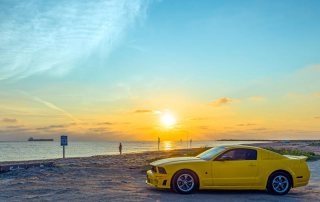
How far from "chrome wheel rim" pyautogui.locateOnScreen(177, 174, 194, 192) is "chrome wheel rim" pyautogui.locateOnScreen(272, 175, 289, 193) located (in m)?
2.55

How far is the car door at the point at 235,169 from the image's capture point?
38.3 ft

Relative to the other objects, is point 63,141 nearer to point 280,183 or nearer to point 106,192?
point 106,192

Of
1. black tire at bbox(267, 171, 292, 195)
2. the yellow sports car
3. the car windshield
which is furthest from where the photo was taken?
the car windshield

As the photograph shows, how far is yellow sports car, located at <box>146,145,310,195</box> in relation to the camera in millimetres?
11562

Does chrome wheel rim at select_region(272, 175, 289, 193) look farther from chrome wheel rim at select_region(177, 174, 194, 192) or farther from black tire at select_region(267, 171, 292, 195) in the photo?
chrome wheel rim at select_region(177, 174, 194, 192)

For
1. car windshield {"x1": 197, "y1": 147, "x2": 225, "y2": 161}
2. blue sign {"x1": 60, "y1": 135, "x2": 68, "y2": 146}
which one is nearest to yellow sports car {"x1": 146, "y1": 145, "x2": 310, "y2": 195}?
car windshield {"x1": 197, "y1": 147, "x2": 225, "y2": 161}

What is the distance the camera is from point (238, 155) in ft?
39.3

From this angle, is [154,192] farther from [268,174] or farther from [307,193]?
[307,193]

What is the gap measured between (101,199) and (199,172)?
117 inches

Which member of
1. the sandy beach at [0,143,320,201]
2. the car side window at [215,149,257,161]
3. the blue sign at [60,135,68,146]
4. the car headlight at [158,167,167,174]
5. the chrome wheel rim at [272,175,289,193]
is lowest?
the sandy beach at [0,143,320,201]

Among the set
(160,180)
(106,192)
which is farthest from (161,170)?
(106,192)

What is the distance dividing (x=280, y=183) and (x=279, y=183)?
30 mm

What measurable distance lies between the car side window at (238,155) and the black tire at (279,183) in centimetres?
82

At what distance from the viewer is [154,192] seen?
38.6 feet
